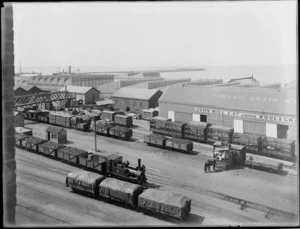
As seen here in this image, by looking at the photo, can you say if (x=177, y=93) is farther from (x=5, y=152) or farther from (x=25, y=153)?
(x=5, y=152)

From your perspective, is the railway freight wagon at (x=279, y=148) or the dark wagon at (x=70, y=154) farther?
the railway freight wagon at (x=279, y=148)

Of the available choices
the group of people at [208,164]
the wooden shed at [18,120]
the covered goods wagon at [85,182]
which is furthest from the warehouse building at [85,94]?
the covered goods wagon at [85,182]

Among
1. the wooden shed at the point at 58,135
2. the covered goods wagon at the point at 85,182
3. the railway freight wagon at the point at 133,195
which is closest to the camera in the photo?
the railway freight wagon at the point at 133,195

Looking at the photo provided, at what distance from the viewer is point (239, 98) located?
44281 mm

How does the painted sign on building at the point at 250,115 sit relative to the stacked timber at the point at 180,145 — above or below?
above

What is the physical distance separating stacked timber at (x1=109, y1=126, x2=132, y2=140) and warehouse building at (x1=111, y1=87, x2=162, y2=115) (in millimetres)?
17646

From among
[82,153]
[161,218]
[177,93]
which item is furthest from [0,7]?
[177,93]

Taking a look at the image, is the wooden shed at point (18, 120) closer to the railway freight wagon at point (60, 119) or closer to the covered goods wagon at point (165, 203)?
the railway freight wagon at point (60, 119)

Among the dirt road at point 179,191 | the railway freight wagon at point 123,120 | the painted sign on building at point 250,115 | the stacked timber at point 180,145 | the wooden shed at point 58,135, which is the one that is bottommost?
the dirt road at point 179,191

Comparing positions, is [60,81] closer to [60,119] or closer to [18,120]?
[60,119]

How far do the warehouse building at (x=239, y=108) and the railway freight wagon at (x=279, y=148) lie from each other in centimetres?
393

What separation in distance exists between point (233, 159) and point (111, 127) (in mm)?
A: 17781

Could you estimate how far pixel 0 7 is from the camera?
13.9m

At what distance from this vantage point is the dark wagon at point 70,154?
3067cm
